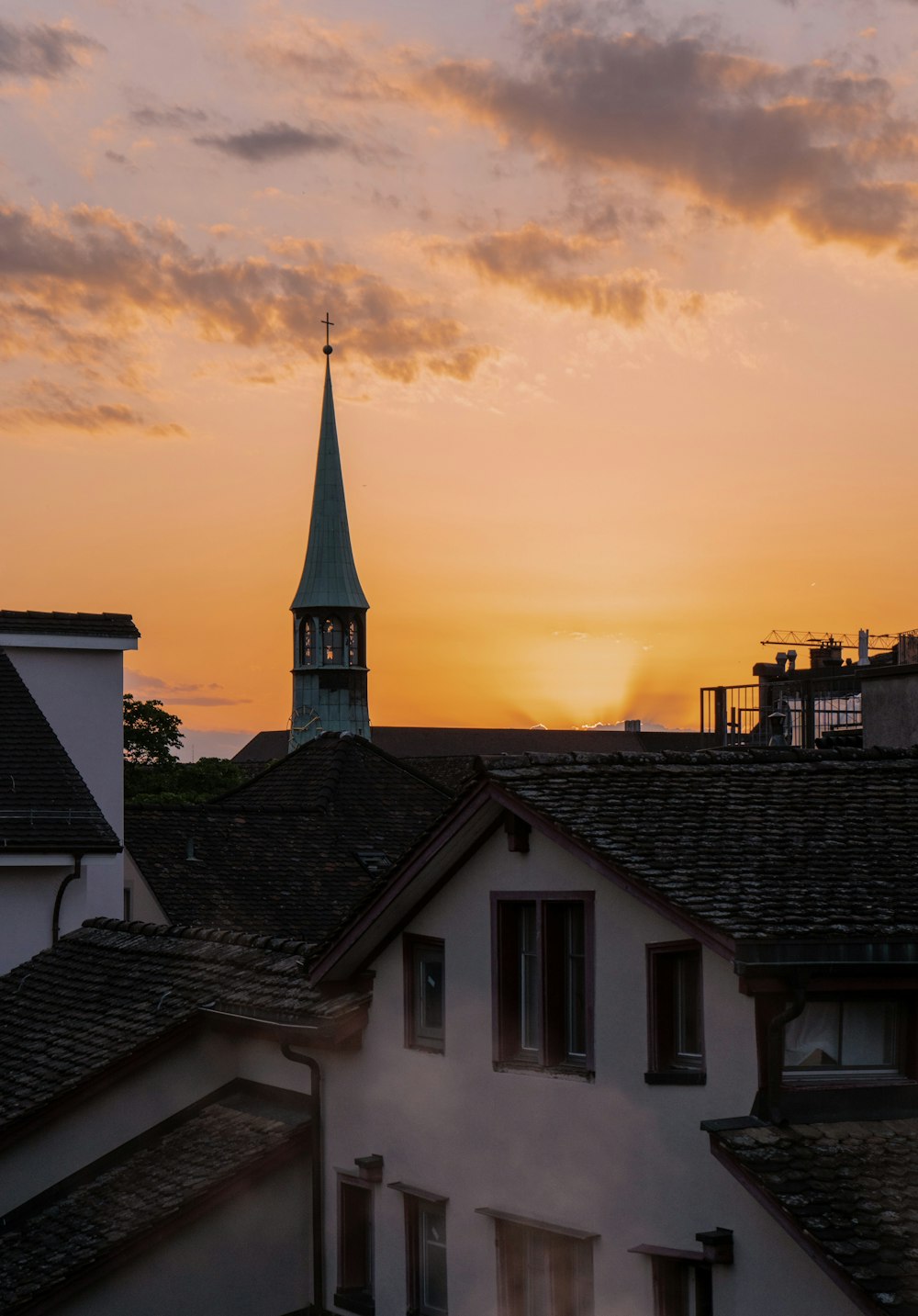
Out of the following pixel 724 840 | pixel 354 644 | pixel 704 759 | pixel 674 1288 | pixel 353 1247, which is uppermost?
pixel 354 644

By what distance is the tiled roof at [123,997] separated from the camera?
58.6ft

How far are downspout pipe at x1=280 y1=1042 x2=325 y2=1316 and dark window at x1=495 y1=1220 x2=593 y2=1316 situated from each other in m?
3.03

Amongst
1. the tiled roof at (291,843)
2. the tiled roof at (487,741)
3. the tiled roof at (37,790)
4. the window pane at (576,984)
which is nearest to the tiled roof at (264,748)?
the tiled roof at (487,741)

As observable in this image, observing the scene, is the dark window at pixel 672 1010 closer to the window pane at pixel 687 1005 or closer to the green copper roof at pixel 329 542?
the window pane at pixel 687 1005

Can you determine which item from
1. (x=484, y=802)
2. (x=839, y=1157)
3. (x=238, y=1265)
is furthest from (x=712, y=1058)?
(x=238, y=1265)

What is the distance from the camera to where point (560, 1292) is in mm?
14047

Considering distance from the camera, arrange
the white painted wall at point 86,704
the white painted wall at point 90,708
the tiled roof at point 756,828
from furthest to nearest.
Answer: the white painted wall at point 86,704 → the white painted wall at point 90,708 → the tiled roof at point 756,828

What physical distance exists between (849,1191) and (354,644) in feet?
284

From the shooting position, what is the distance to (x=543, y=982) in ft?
47.8

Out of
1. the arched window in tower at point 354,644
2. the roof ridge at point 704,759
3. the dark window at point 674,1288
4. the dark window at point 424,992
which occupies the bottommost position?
the dark window at point 674,1288

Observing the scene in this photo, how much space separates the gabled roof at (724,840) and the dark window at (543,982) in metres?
0.80

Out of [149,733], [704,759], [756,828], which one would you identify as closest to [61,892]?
[704,759]

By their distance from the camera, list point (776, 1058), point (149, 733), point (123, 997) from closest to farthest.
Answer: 1. point (776, 1058)
2. point (123, 997)
3. point (149, 733)

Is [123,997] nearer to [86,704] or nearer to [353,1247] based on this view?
[353,1247]
